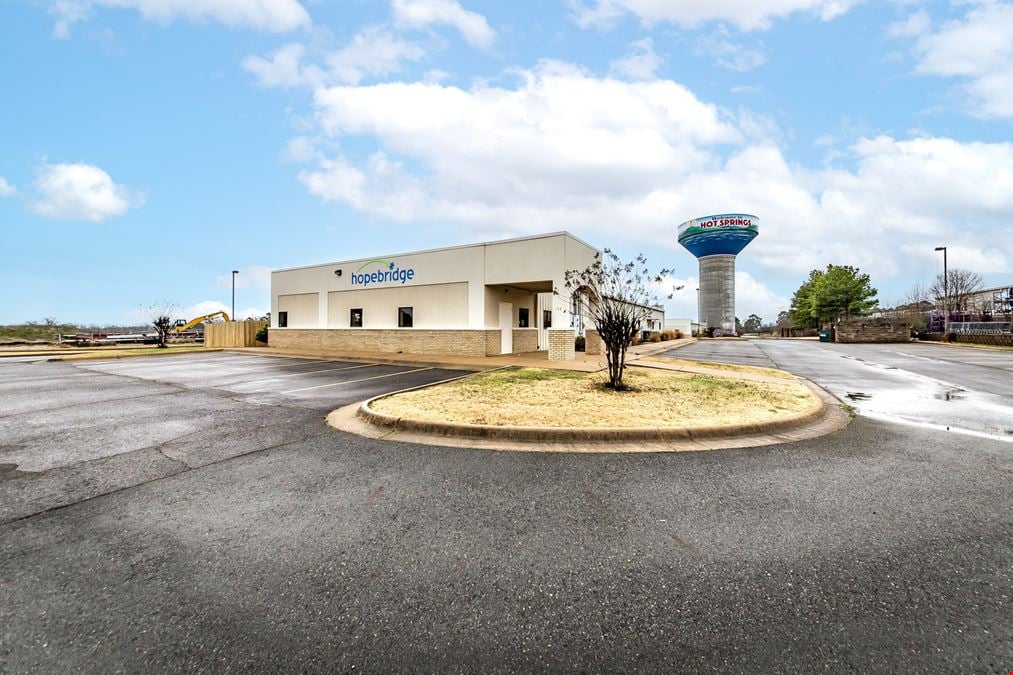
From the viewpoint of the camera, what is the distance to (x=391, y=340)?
21062mm

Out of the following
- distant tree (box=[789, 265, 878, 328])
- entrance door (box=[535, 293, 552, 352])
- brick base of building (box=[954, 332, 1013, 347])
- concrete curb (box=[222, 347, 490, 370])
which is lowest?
concrete curb (box=[222, 347, 490, 370])

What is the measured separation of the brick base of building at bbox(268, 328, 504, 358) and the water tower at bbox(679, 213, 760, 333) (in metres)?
71.5

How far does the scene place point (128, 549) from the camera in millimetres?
2822

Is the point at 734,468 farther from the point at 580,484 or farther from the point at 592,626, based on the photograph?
the point at 592,626

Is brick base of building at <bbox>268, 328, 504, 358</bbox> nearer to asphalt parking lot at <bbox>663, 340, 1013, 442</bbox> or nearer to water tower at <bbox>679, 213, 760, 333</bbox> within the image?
asphalt parking lot at <bbox>663, 340, 1013, 442</bbox>

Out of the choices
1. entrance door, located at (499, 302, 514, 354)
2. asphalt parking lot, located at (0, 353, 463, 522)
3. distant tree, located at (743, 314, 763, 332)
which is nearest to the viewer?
Result: asphalt parking lot, located at (0, 353, 463, 522)

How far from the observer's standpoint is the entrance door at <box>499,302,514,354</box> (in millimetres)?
19188

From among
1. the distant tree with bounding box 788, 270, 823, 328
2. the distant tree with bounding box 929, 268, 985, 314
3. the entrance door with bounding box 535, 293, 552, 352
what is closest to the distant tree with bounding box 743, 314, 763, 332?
Answer: the distant tree with bounding box 788, 270, 823, 328

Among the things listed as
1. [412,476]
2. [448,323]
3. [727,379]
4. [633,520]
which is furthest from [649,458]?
[448,323]

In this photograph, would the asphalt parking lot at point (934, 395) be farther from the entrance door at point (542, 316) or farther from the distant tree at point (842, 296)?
the distant tree at point (842, 296)

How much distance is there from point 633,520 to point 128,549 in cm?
356

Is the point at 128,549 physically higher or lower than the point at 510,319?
lower

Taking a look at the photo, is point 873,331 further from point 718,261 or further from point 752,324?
point 752,324

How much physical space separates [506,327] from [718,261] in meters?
73.0
